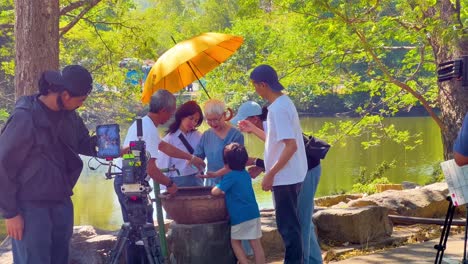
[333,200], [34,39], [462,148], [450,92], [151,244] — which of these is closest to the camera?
[462,148]

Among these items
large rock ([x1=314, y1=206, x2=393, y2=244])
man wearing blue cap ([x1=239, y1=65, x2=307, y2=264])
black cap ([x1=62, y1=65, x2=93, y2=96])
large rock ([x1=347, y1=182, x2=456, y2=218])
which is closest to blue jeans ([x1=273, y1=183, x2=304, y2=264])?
man wearing blue cap ([x1=239, y1=65, x2=307, y2=264])

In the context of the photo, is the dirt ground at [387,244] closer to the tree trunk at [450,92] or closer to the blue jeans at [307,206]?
the blue jeans at [307,206]

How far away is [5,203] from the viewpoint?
3719 millimetres

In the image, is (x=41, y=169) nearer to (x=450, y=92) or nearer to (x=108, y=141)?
(x=108, y=141)

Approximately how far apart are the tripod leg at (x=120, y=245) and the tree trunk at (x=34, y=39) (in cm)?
365

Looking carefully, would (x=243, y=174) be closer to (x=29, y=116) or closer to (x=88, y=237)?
(x=88, y=237)

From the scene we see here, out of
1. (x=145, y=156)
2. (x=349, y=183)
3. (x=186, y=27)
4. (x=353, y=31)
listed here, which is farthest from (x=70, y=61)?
(x=186, y=27)

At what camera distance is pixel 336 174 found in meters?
22.0

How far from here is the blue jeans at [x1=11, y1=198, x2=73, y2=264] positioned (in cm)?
379

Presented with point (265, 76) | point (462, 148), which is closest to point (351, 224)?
point (265, 76)

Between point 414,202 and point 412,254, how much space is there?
2042mm

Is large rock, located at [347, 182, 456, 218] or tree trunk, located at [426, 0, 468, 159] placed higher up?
tree trunk, located at [426, 0, 468, 159]

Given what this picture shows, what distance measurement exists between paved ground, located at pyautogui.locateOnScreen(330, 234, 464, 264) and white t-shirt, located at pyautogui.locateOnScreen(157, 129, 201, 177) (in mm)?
1490

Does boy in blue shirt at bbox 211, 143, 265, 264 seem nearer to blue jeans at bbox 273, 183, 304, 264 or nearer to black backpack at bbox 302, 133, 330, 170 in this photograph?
blue jeans at bbox 273, 183, 304, 264
